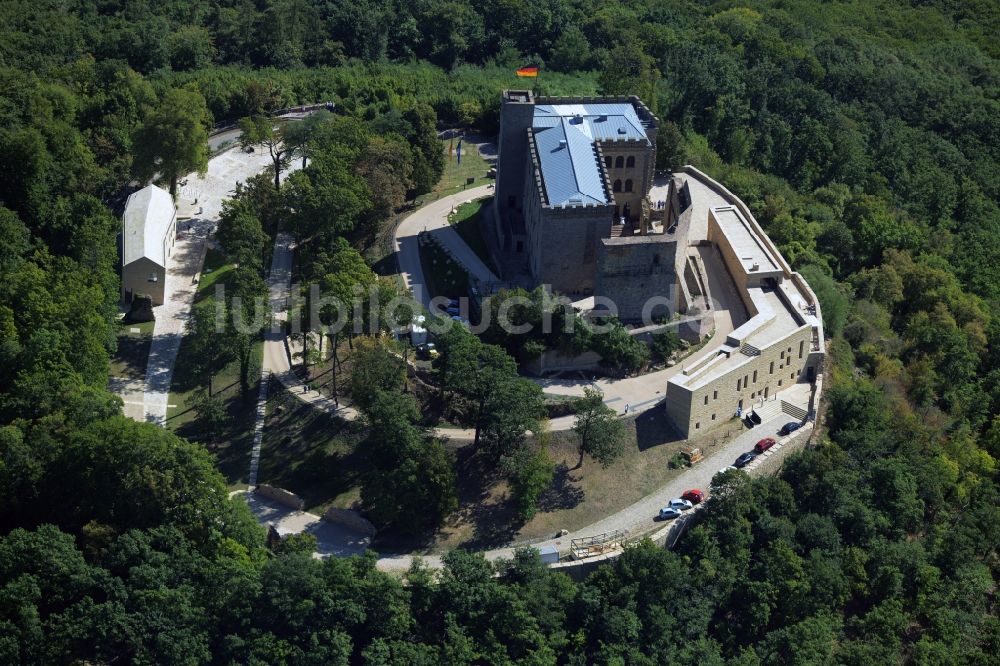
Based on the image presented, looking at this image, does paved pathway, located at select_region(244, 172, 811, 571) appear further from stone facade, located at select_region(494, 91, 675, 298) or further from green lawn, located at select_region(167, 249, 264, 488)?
stone facade, located at select_region(494, 91, 675, 298)

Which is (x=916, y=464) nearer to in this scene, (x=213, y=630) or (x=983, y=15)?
(x=213, y=630)

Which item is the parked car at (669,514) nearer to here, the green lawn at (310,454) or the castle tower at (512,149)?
the green lawn at (310,454)

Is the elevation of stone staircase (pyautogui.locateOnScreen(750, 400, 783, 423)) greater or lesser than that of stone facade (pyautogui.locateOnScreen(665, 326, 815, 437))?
lesser

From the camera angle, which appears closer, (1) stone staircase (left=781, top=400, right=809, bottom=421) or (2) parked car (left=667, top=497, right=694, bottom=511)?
(2) parked car (left=667, top=497, right=694, bottom=511)

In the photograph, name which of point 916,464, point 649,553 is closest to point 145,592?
point 649,553

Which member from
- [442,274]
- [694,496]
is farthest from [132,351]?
[694,496]

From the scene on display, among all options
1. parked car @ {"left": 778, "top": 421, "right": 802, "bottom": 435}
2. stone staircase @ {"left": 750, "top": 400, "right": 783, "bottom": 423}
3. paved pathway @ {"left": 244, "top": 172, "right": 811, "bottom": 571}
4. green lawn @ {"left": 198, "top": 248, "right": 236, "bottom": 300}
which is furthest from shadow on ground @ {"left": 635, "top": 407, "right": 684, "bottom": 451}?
green lawn @ {"left": 198, "top": 248, "right": 236, "bottom": 300}
